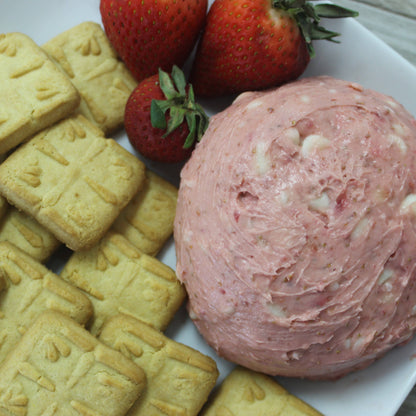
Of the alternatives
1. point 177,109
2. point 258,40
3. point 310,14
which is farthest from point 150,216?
point 310,14

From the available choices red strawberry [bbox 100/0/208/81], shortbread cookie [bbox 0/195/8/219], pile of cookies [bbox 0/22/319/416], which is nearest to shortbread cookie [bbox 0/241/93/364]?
pile of cookies [bbox 0/22/319/416]

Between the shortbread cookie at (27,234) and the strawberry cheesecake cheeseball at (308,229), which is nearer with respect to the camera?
the strawberry cheesecake cheeseball at (308,229)

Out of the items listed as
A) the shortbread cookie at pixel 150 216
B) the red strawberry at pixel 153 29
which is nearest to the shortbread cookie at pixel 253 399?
the shortbread cookie at pixel 150 216

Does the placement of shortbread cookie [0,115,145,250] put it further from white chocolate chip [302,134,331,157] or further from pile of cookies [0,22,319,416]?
white chocolate chip [302,134,331,157]

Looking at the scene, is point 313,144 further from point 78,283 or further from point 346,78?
point 78,283

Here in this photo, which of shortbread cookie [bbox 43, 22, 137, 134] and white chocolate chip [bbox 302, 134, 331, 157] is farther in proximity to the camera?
shortbread cookie [bbox 43, 22, 137, 134]

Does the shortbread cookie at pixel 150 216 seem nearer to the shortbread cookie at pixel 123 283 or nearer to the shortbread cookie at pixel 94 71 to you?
the shortbread cookie at pixel 123 283

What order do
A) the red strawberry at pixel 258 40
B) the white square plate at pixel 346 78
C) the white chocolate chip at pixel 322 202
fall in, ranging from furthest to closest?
the white square plate at pixel 346 78 < the red strawberry at pixel 258 40 < the white chocolate chip at pixel 322 202
